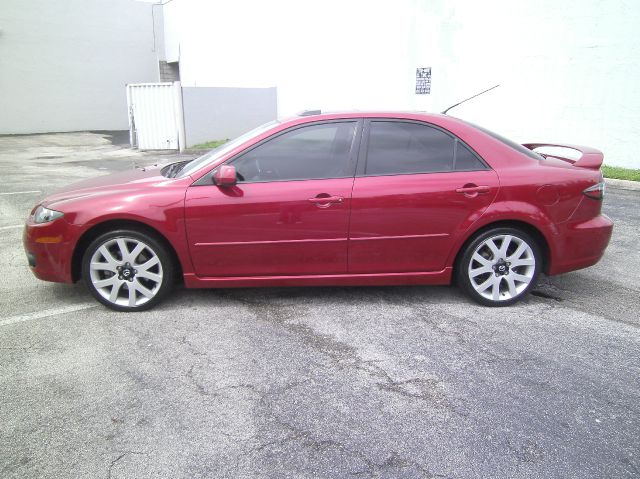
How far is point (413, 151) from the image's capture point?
3969mm

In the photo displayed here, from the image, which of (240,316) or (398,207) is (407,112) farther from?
(240,316)

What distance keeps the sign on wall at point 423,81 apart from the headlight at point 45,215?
1055 cm

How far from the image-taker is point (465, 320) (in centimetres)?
384

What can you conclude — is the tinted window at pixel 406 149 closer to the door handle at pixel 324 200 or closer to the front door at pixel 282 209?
the front door at pixel 282 209

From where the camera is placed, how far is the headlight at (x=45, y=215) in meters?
3.80

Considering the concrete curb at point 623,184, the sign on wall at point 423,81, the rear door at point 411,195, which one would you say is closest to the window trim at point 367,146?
the rear door at point 411,195

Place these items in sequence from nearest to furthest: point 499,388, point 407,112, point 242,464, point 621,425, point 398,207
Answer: point 242,464, point 621,425, point 499,388, point 398,207, point 407,112

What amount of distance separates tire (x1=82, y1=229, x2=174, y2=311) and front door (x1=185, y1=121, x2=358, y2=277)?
30 cm

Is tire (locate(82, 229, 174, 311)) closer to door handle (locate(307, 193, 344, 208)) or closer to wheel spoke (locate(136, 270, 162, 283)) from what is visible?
wheel spoke (locate(136, 270, 162, 283))

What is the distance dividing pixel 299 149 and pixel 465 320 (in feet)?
6.05

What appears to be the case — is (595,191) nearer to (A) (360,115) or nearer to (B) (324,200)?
(A) (360,115)

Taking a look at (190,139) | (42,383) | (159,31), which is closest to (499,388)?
(42,383)

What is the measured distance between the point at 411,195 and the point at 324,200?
668 millimetres

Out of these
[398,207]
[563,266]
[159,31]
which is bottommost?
[563,266]
